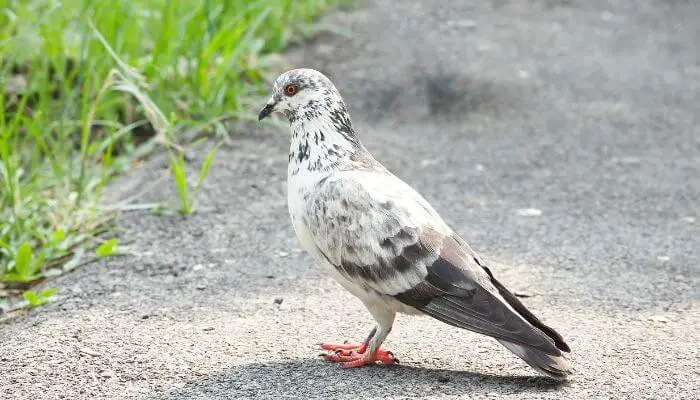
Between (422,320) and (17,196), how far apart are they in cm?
237

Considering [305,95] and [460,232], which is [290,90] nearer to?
[305,95]

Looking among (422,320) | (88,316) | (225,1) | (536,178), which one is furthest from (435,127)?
(88,316)

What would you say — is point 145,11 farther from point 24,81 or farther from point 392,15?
point 392,15

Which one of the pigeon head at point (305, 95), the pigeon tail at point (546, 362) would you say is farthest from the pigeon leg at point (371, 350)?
the pigeon head at point (305, 95)

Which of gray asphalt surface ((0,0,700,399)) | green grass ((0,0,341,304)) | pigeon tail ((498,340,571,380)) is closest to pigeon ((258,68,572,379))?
pigeon tail ((498,340,571,380))

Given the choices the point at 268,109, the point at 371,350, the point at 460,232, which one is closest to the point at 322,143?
the point at 268,109

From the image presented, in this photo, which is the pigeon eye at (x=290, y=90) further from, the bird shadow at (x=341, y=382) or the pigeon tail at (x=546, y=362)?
the pigeon tail at (x=546, y=362)

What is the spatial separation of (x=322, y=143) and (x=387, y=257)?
63 centimetres

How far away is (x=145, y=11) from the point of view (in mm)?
7488

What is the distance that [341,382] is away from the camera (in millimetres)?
3941

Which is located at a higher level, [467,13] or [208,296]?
[467,13]

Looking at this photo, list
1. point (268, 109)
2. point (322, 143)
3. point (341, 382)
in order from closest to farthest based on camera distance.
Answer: point (341, 382), point (322, 143), point (268, 109)

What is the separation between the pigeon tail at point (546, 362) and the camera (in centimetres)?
373

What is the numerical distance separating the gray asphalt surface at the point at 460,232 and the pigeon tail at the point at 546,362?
78 millimetres
